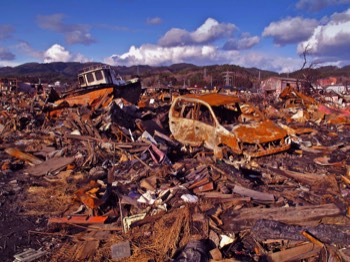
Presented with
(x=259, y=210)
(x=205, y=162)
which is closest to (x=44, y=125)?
(x=205, y=162)

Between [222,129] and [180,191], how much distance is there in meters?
3.02

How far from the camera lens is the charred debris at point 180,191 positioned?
459cm

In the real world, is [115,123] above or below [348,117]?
above

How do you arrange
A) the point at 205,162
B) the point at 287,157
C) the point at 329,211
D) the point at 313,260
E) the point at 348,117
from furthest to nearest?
the point at 348,117 → the point at 287,157 → the point at 205,162 → the point at 329,211 → the point at 313,260

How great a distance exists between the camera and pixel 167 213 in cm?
551

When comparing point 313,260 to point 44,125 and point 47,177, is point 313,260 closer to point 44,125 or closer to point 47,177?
point 47,177

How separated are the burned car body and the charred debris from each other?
0.03m

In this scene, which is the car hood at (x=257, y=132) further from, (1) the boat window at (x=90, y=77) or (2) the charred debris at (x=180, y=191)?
(1) the boat window at (x=90, y=77)

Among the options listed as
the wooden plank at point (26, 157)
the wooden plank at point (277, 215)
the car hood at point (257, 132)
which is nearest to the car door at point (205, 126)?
A: the car hood at point (257, 132)

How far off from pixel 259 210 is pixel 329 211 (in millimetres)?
1136

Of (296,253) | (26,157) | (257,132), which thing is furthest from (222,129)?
(26,157)

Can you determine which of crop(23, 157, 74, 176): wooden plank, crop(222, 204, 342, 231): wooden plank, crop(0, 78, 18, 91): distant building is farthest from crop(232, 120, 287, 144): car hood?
crop(0, 78, 18, 91): distant building

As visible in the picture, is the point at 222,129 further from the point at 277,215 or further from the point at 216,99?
the point at 277,215

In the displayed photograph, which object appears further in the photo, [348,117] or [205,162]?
[348,117]
